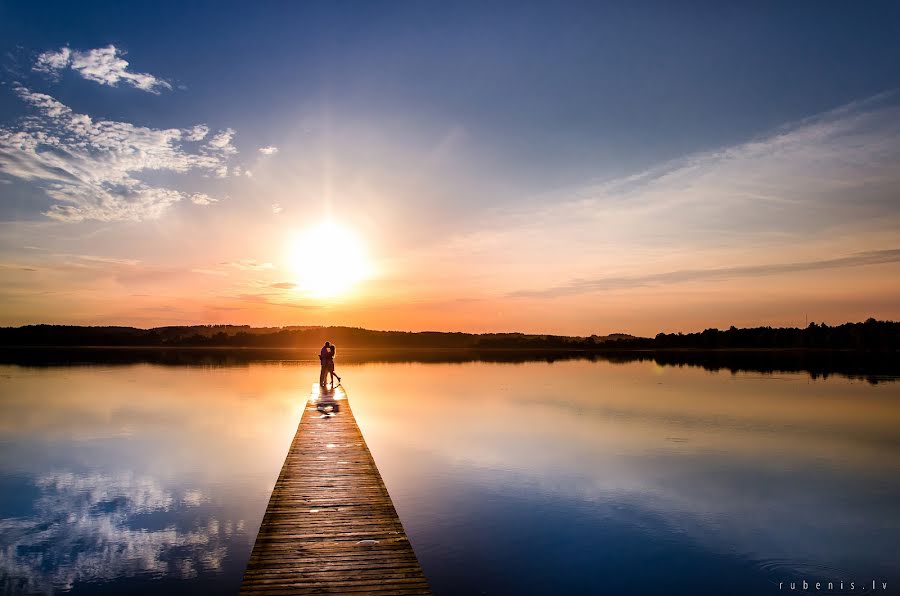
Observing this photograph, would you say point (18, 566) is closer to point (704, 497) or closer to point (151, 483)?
point (151, 483)

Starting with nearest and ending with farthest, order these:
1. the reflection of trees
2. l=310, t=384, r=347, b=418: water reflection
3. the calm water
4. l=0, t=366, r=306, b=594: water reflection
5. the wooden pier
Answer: the wooden pier → the reflection of trees → l=0, t=366, r=306, b=594: water reflection → the calm water → l=310, t=384, r=347, b=418: water reflection

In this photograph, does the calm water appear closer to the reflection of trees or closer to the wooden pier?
the reflection of trees

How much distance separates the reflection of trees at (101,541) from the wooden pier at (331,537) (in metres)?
2.05

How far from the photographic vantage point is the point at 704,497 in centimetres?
1530

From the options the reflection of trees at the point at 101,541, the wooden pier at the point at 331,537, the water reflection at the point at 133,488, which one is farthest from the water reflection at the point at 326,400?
the wooden pier at the point at 331,537

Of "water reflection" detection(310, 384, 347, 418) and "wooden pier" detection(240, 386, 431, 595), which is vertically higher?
"water reflection" detection(310, 384, 347, 418)

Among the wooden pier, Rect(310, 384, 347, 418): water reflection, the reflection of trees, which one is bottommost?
the reflection of trees

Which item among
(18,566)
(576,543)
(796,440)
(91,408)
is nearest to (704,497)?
(576,543)

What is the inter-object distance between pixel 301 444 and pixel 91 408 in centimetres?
2203

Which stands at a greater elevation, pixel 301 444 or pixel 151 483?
pixel 301 444

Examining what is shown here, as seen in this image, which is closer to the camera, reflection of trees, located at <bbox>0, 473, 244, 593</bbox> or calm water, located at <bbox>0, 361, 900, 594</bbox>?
reflection of trees, located at <bbox>0, 473, 244, 593</bbox>

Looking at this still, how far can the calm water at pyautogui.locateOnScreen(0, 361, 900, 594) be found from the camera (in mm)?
10578

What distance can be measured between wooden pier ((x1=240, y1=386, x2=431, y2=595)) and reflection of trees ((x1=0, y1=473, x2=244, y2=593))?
205 centimetres

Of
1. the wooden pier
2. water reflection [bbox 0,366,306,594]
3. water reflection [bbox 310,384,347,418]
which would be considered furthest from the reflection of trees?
water reflection [bbox 310,384,347,418]
